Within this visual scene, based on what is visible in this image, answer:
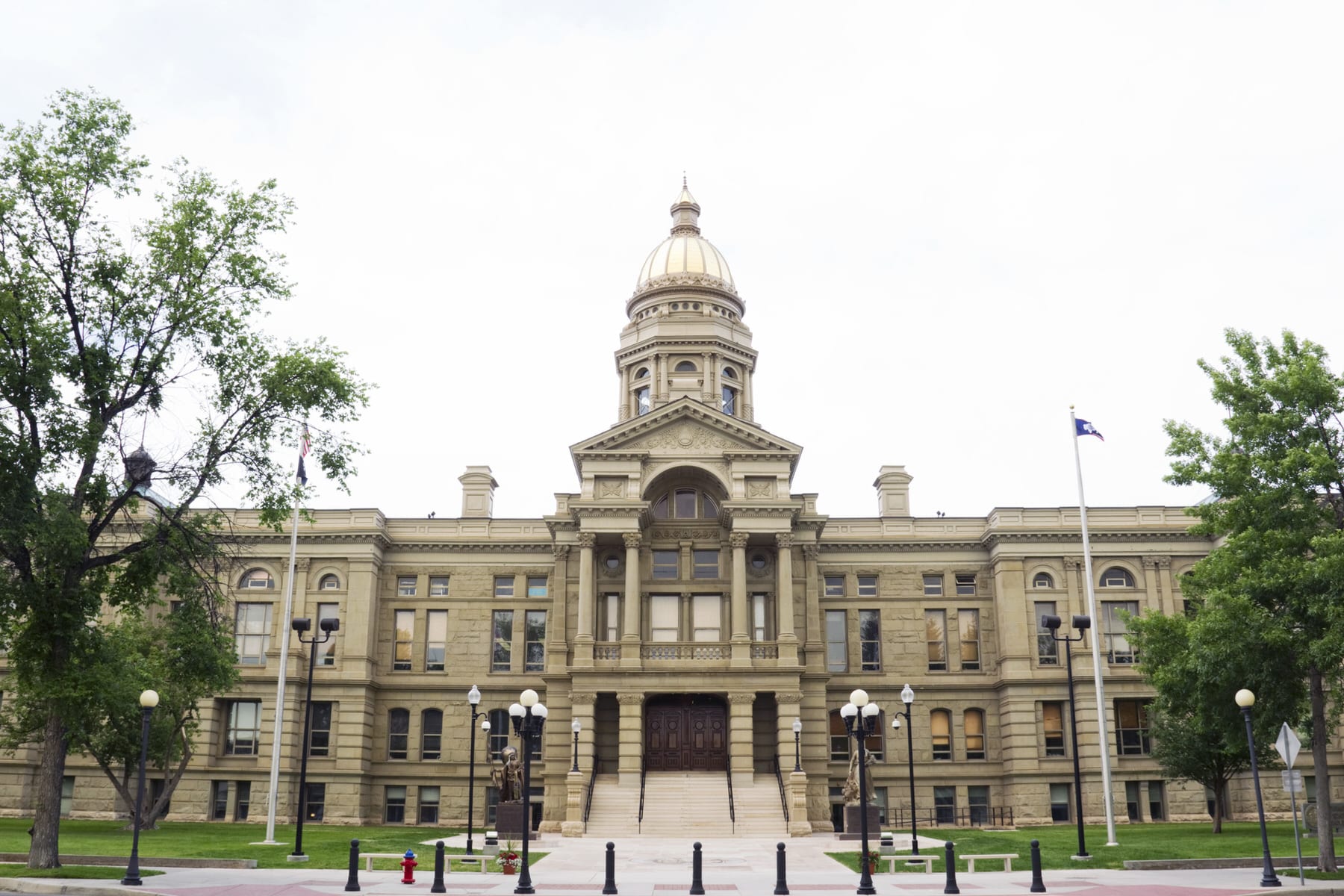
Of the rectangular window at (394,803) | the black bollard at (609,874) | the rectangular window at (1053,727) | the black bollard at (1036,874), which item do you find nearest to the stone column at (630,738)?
the rectangular window at (394,803)

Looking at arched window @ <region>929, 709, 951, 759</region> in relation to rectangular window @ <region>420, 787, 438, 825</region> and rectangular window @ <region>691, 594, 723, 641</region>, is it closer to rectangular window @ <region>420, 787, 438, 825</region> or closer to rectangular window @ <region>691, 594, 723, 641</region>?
rectangular window @ <region>691, 594, 723, 641</region>

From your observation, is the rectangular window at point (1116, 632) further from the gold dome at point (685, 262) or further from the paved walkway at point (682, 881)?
the gold dome at point (685, 262)

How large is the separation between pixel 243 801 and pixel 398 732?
24.3 feet

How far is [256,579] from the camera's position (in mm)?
55000

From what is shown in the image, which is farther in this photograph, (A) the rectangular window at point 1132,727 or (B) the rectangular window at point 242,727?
(B) the rectangular window at point 242,727

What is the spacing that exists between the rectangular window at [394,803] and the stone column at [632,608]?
542 inches

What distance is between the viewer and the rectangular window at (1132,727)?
5275 centimetres

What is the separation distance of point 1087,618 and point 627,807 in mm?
19910

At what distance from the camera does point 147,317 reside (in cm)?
2948

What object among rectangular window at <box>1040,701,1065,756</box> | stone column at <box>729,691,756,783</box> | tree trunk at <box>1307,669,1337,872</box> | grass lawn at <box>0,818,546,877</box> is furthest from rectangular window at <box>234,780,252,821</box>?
tree trunk at <box>1307,669,1337,872</box>

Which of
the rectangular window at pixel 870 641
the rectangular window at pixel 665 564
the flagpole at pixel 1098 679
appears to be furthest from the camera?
the rectangular window at pixel 870 641

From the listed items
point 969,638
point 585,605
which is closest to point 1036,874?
point 585,605

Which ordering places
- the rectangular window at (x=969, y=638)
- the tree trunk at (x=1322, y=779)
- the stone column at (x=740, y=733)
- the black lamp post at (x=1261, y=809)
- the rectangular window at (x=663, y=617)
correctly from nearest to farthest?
the black lamp post at (x=1261, y=809) < the tree trunk at (x=1322, y=779) < the stone column at (x=740, y=733) < the rectangular window at (x=663, y=617) < the rectangular window at (x=969, y=638)

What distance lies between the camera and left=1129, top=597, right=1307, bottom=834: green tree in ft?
97.2
